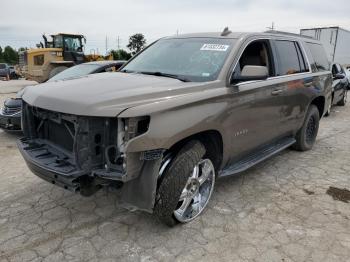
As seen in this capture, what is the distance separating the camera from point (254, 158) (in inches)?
178

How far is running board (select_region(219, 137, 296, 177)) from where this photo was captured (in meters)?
4.07

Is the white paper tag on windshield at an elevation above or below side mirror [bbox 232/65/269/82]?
above

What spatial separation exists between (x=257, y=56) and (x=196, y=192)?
80.2 inches

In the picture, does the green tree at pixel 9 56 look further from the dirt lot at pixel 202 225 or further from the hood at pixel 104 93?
the hood at pixel 104 93

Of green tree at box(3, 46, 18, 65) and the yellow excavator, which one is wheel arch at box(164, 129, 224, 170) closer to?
the yellow excavator

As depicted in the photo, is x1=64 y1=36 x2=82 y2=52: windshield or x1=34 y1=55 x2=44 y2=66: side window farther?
x1=64 y1=36 x2=82 y2=52: windshield

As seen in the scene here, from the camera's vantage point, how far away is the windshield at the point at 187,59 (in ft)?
12.7

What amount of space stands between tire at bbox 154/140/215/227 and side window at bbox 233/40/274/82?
120 centimetres

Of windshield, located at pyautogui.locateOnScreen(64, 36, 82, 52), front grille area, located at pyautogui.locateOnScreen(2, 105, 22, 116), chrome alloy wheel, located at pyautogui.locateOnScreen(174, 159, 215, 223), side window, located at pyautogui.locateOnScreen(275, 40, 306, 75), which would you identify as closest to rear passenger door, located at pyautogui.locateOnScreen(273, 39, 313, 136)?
side window, located at pyautogui.locateOnScreen(275, 40, 306, 75)

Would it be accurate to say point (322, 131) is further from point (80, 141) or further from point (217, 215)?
point (80, 141)

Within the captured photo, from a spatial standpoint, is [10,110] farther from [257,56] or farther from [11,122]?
[257,56]

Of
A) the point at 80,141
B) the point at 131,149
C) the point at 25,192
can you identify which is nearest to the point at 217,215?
the point at 131,149

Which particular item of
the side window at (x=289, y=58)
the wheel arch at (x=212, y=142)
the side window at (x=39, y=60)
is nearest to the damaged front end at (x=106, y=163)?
the wheel arch at (x=212, y=142)

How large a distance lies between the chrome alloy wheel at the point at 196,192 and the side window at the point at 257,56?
1.19m
